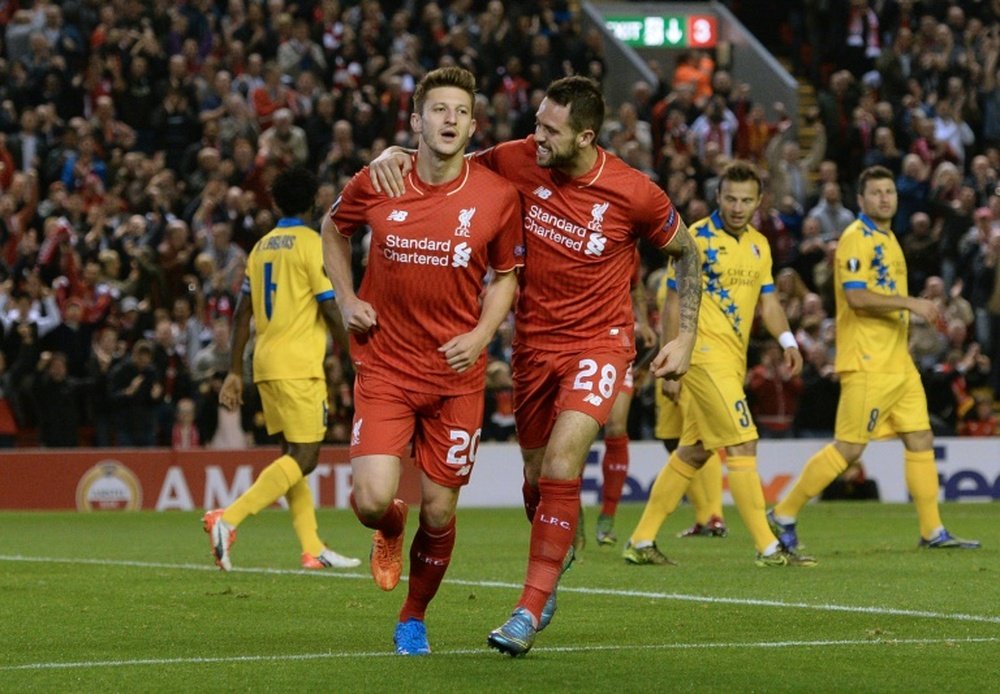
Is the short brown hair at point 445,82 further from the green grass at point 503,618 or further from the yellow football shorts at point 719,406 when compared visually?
the yellow football shorts at point 719,406

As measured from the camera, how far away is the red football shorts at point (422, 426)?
809 centimetres

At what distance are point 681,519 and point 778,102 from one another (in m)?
12.7

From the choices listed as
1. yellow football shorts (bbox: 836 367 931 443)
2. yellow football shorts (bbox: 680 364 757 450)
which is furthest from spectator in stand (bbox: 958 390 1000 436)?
yellow football shorts (bbox: 680 364 757 450)

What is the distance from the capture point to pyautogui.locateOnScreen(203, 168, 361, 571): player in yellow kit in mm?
12688

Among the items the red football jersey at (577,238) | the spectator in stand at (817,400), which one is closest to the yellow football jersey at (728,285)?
the red football jersey at (577,238)

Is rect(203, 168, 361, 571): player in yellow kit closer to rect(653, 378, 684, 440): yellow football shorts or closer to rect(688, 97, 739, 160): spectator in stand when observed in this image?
rect(653, 378, 684, 440): yellow football shorts

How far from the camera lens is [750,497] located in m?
12.6

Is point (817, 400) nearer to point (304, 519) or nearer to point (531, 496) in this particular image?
point (304, 519)

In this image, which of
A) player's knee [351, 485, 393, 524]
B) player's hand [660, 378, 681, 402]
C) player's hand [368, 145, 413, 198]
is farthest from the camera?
player's hand [660, 378, 681, 402]

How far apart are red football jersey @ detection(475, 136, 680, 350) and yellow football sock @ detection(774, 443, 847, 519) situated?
5195 millimetres

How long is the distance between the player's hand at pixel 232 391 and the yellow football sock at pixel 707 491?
448cm

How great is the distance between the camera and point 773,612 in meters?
9.70

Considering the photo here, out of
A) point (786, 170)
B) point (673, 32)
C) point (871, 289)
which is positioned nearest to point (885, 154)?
point (786, 170)

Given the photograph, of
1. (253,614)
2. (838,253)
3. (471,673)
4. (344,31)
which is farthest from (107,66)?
(471,673)
